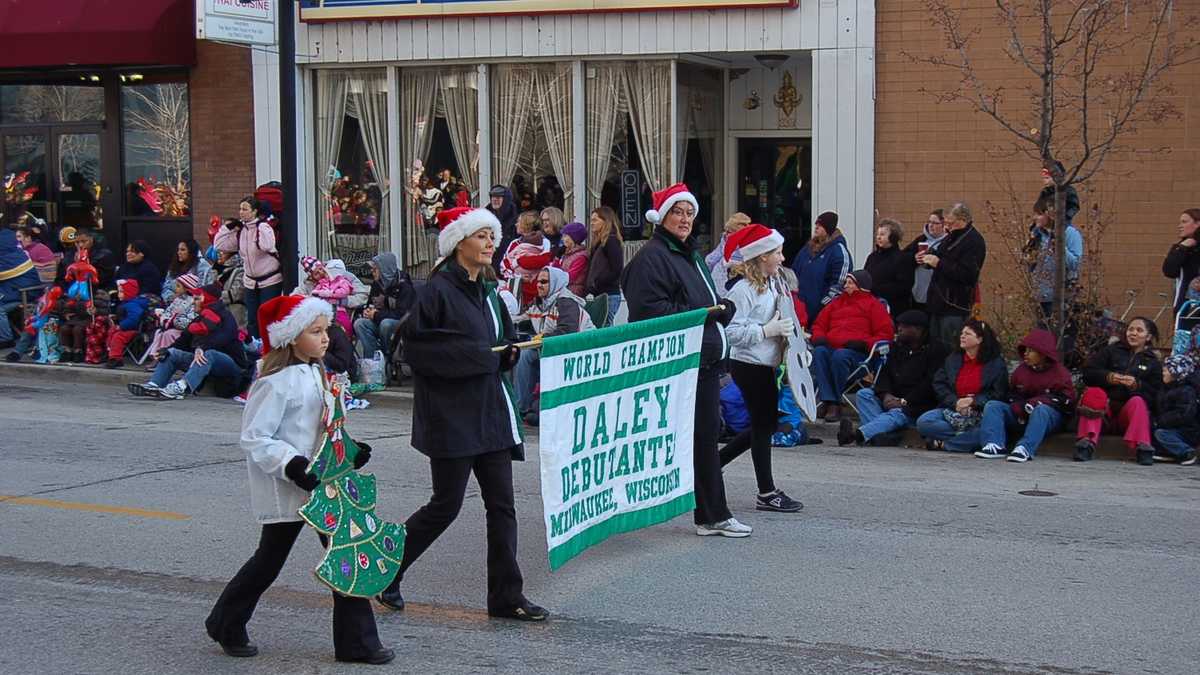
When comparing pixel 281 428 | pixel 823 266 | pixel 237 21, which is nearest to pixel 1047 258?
pixel 823 266

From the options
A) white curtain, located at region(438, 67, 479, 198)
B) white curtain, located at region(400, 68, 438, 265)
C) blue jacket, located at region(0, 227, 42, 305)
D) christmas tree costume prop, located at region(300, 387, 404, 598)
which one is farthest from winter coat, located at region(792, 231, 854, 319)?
blue jacket, located at region(0, 227, 42, 305)

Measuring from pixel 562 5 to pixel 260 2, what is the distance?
11.0 ft

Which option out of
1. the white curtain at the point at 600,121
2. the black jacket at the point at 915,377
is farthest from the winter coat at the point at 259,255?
the black jacket at the point at 915,377

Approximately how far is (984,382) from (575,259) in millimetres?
4317

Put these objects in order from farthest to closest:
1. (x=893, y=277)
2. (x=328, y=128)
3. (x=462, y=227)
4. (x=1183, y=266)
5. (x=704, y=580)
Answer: (x=328, y=128) → (x=893, y=277) → (x=1183, y=266) → (x=704, y=580) → (x=462, y=227)

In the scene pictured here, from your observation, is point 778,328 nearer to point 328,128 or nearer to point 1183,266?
point 1183,266

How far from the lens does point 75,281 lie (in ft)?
55.6

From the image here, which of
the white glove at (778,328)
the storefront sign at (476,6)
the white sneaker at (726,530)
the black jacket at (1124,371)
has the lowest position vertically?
the white sneaker at (726,530)

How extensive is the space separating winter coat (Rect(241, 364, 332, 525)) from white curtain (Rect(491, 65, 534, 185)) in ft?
38.3

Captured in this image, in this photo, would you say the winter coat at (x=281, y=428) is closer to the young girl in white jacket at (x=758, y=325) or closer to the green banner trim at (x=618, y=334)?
the green banner trim at (x=618, y=334)

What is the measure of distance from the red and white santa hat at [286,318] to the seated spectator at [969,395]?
6.87 meters

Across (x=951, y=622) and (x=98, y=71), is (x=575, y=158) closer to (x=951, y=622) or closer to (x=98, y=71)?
(x=98, y=71)

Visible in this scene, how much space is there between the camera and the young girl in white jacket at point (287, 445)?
5922 mm

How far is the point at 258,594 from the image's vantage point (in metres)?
6.21
